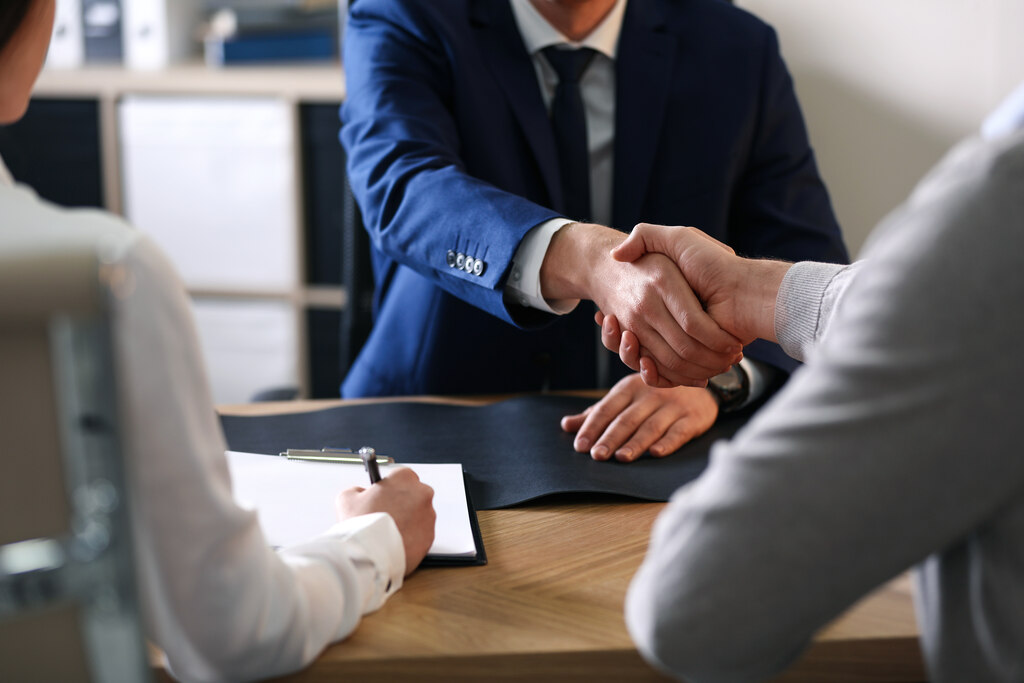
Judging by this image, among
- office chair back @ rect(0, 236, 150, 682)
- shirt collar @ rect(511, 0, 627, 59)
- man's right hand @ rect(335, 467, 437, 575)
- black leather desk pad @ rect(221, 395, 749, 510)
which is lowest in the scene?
black leather desk pad @ rect(221, 395, 749, 510)

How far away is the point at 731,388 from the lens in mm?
1348

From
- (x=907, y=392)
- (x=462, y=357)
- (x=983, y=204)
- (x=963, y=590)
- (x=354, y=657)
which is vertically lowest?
(x=462, y=357)

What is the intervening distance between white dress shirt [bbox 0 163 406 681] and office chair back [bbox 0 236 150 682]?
0.07 feet

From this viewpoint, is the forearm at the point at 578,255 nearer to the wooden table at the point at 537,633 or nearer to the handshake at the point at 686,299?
the handshake at the point at 686,299

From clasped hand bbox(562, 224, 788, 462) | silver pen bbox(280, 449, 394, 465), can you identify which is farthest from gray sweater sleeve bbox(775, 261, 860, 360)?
silver pen bbox(280, 449, 394, 465)

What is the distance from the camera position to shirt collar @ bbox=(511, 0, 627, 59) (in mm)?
1643

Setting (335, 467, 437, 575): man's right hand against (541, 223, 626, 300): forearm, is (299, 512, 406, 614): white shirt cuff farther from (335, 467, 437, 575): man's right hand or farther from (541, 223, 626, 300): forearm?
(541, 223, 626, 300): forearm

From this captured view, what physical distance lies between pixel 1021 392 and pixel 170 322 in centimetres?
51

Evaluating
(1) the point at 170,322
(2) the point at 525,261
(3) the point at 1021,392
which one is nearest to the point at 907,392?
(3) the point at 1021,392

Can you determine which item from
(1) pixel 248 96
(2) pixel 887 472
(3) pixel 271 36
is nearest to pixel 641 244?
(2) pixel 887 472

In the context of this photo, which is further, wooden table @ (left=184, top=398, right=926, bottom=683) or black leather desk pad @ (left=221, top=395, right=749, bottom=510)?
black leather desk pad @ (left=221, top=395, right=749, bottom=510)

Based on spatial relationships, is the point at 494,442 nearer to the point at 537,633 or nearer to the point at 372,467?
the point at 372,467

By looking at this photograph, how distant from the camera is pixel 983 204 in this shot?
579 mm

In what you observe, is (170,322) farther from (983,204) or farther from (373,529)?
(983,204)
